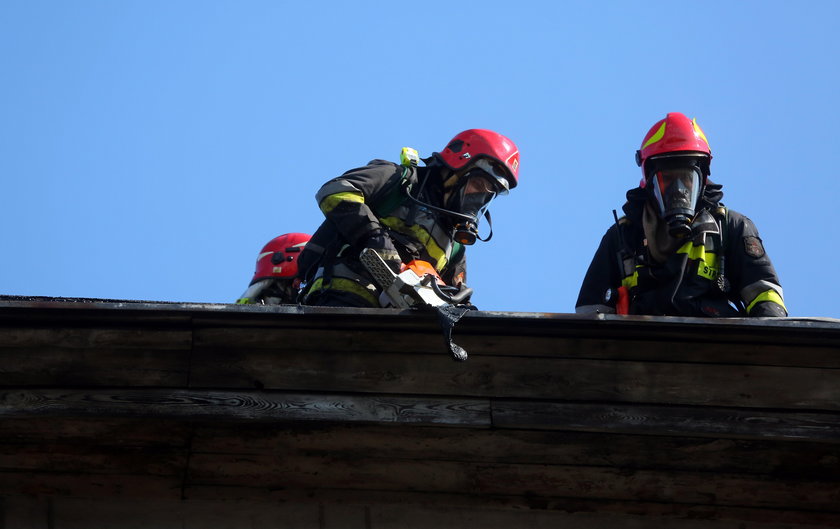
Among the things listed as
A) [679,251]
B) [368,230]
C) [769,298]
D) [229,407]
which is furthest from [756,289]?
[229,407]

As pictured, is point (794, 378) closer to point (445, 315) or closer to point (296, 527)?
point (445, 315)

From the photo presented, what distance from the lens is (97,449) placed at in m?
5.27

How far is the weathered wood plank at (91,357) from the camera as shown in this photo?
203 inches

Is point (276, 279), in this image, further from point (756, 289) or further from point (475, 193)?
point (756, 289)

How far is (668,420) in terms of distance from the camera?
5.15 m

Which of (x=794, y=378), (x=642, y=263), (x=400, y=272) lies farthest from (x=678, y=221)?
(x=794, y=378)

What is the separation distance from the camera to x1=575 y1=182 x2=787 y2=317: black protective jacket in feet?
23.7

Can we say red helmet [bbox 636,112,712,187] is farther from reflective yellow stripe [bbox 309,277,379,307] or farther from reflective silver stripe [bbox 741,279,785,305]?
reflective yellow stripe [bbox 309,277,379,307]

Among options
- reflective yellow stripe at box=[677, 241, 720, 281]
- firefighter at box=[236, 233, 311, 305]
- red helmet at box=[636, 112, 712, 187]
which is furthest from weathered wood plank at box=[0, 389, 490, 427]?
firefighter at box=[236, 233, 311, 305]

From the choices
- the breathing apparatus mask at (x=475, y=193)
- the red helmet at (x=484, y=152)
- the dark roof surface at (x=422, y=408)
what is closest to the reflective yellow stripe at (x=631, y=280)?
the breathing apparatus mask at (x=475, y=193)

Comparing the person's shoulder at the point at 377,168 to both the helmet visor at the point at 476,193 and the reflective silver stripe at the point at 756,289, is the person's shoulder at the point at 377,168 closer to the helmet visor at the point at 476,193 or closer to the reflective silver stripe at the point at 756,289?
the helmet visor at the point at 476,193

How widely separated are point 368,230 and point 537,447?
2.39 meters

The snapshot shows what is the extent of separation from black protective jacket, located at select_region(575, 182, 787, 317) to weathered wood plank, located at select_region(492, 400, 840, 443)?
2007 mm

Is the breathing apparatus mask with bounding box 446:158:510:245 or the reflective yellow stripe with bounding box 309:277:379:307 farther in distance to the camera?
the breathing apparatus mask with bounding box 446:158:510:245
